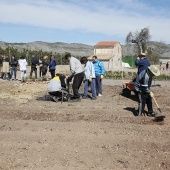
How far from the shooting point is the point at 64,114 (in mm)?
8242

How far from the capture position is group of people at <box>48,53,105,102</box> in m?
10.4

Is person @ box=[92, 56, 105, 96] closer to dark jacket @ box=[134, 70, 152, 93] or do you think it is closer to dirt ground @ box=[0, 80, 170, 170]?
dirt ground @ box=[0, 80, 170, 170]

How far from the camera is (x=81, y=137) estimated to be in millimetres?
6234

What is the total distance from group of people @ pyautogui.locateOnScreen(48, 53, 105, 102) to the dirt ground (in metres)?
0.57

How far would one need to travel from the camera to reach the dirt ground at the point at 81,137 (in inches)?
194

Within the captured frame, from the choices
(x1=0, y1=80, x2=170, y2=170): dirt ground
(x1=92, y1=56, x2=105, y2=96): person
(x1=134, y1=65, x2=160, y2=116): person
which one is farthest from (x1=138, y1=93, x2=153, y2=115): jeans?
(x1=92, y1=56, x2=105, y2=96): person

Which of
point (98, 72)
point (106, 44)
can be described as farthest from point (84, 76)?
point (106, 44)

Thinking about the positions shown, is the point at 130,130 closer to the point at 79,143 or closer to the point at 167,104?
the point at 79,143

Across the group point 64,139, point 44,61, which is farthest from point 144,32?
point 64,139

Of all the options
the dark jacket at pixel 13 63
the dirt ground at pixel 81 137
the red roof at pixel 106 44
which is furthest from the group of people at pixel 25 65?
the red roof at pixel 106 44

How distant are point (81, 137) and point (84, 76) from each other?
481 centimetres

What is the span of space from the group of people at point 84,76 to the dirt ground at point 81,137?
568mm

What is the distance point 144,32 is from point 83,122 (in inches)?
2368

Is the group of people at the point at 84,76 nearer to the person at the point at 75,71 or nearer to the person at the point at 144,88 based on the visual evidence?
the person at the point at 75,71
